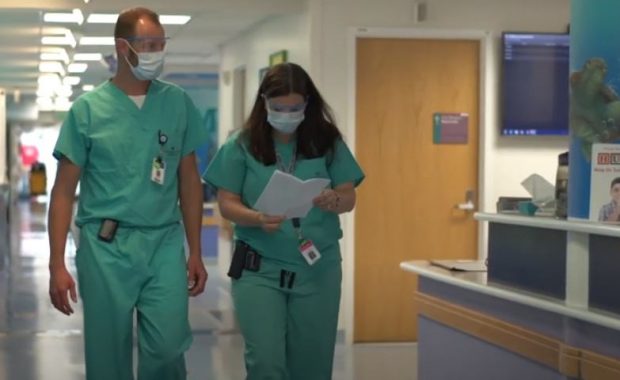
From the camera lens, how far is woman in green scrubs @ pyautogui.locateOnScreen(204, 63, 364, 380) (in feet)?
13.2

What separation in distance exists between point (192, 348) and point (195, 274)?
375cm

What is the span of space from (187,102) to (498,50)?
453cm

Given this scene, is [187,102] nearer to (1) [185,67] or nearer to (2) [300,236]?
(2) [300,236]

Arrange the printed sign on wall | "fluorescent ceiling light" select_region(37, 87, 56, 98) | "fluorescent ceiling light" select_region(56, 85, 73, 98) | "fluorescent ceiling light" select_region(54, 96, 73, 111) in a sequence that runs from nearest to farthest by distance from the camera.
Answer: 1. the printed sign on wall
2. "fluorescent ceiling light" select_region(56, 85, 73, 98)
3. "fluorescent ceiling light" select_region(37, 87, 56, 98)
4. "fluorescent ceiling light" select_region(54, 96, 73, 111)

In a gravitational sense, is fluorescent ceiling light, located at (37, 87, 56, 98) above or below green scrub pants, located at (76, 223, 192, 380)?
above

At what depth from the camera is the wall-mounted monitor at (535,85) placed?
8047 millimetres

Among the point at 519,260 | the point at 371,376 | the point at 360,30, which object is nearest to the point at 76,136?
the point at 519,260

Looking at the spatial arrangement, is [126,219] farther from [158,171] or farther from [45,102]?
[45,102]

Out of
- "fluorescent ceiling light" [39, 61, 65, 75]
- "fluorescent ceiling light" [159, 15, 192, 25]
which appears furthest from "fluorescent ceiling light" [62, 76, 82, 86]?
"fluorescent ceiling light" [159, 15, 192, 25]

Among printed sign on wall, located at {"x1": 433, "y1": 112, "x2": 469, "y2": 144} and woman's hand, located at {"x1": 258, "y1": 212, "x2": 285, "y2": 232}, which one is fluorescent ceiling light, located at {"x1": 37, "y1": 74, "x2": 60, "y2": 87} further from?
woman's hand, located at {"x1": 258, "y1": 212, "x2": 285, "y2": 232}

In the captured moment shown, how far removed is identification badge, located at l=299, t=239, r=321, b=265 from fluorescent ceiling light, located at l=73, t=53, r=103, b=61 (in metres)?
11.0

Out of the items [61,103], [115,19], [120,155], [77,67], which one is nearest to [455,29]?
[115,19]

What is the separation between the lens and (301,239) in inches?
160

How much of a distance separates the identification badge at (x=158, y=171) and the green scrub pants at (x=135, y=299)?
0.16 m
